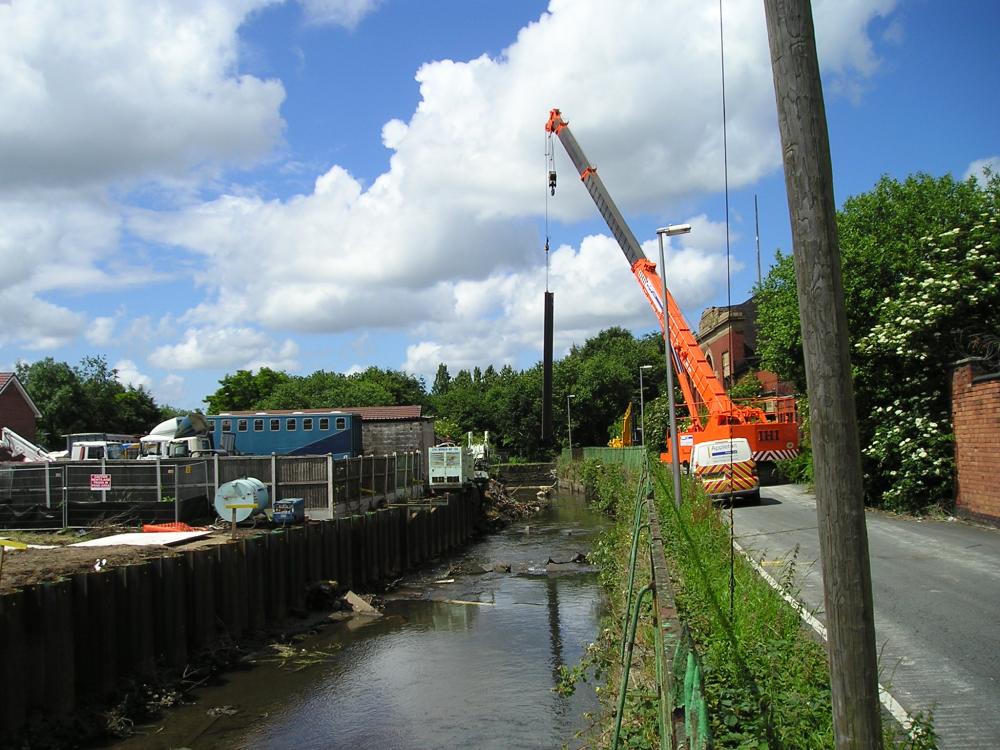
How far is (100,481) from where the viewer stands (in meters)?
21.9

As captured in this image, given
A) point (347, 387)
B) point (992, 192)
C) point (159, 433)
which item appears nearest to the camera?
point (992, 192)

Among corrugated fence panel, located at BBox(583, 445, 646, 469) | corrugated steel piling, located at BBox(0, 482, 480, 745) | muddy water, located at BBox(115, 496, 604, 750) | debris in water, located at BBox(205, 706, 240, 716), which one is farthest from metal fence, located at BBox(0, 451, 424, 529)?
corrugated fence panel, located at BBox(583, 445, 646, 469)

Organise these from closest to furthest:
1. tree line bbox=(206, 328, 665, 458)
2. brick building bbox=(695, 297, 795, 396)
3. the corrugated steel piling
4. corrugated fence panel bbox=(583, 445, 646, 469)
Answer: the corrugated steel piling
corrugated fence panel bbox=(583, 445, 646, 469)
brick building bbox=(695, 297, 795, 396)
tree line bbox=(206, 328, 665, 458)

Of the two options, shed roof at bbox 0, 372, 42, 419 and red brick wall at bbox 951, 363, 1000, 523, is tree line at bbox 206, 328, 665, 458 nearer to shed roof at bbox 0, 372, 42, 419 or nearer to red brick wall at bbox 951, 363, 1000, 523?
shed roof at bbox 0, 372, 42, 419

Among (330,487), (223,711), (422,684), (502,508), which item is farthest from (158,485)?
(502,508)

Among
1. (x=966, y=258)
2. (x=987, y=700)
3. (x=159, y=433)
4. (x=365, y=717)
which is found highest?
(x=966, y=258)

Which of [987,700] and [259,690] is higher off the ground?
[987,700]

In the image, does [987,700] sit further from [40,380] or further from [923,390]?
[40,380]

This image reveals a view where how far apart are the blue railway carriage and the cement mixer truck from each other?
553 cm

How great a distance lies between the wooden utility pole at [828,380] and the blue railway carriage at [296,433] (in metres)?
33.0

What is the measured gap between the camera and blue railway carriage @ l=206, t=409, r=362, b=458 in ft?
116

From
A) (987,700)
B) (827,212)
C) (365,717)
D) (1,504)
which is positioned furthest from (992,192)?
(1,504)

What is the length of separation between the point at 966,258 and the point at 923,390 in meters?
3.56

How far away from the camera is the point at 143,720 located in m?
11.6
